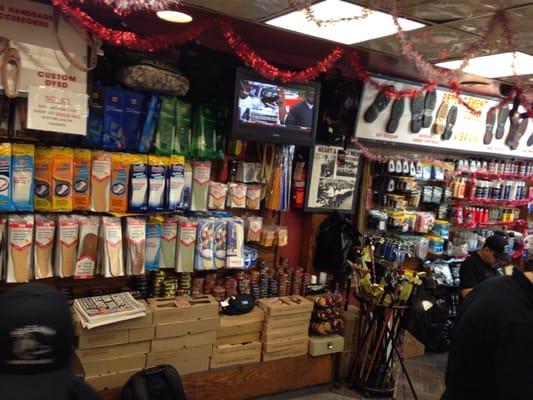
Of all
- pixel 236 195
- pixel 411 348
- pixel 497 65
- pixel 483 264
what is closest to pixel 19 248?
pixel 236 195

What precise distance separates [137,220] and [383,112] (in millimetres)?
2463

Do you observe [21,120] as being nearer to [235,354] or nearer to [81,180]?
[81,180]

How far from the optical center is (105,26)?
2.91m

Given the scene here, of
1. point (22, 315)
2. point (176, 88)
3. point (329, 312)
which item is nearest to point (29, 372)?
point (22, 315)

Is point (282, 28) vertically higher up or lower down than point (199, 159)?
higher up

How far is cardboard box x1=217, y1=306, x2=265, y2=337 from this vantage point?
347cm

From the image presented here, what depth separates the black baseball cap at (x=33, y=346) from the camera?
112cm

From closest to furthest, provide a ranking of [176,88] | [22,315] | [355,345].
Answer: [22,315] → [176,88] → [355,345]

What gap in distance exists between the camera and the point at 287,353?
3.73 meters

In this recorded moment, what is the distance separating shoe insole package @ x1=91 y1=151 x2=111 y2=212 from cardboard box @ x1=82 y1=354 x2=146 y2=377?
38.9 inches

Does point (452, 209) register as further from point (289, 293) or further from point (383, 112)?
point (289, 293)

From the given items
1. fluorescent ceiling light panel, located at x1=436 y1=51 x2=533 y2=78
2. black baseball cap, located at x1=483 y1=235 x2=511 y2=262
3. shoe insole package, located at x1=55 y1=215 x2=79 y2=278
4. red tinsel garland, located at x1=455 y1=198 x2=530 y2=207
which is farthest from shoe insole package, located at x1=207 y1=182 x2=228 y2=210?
red tinsel garland, located at x1=455 y1=198 x2=530 y2=207

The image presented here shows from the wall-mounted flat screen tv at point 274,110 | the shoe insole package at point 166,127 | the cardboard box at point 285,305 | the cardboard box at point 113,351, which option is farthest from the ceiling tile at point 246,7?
the cardboard box at point 113,351

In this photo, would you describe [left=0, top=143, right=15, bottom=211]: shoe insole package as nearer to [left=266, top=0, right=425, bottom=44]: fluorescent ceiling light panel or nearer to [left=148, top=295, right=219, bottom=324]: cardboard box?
[left=148, top=295, right=219, bottom=324]: cardboard box
